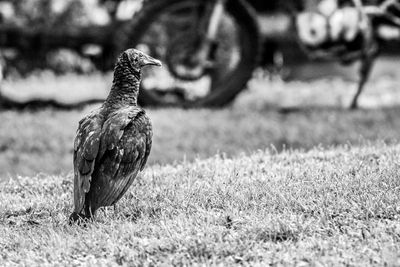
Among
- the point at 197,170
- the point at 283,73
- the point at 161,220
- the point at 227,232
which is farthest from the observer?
the point at 283,73

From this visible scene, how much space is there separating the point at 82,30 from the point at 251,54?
228 cm

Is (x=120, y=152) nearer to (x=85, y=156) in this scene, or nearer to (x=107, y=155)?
(x=107, y=155)

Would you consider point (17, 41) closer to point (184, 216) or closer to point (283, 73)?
point (283, 73)

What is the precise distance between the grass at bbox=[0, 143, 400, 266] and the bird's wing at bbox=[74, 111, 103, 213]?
23cm

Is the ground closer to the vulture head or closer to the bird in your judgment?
the bird

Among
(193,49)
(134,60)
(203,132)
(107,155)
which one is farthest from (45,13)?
(107,155)

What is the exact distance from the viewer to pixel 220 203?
5.84 m

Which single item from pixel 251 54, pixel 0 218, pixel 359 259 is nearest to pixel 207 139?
pixel 251 54

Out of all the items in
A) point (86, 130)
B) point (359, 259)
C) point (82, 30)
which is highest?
point (82, 30)

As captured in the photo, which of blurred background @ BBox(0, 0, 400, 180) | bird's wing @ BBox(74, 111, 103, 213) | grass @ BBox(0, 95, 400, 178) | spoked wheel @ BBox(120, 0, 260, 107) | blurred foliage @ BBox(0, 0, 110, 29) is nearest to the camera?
bird's wing @ BBox(74, 111, 103, 213)

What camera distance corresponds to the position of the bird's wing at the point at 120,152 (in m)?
5.49

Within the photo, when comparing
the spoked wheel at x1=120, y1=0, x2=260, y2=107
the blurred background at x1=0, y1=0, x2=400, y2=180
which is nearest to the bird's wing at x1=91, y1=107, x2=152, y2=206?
the blurred background at x1=0, y1=0, x2=400, y2=180

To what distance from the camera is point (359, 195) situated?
5723mm

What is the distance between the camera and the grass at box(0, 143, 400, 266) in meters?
4.93
